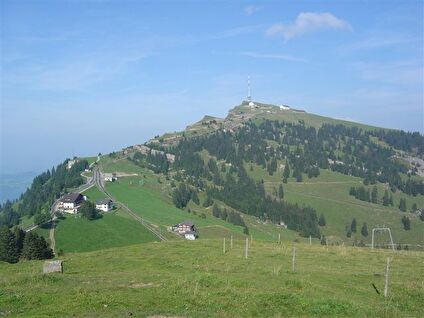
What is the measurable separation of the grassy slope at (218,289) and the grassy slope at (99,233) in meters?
100

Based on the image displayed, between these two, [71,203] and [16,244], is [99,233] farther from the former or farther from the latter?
[16,244]

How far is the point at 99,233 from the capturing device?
487 ft

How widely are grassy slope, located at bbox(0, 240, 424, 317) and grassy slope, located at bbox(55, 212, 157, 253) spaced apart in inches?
3957

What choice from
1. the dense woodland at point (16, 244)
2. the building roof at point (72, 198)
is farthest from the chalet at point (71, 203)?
the dense woodland at point (16, 244)

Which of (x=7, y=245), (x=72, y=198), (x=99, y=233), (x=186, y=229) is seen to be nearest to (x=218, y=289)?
(x=7, y=245)

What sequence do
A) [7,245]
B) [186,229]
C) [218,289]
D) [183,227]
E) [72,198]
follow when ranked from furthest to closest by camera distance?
1. [72,198]
2. [183,227]
3. [186,229]
4. [7,245]
5. [218,289]

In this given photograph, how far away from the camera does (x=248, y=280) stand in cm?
2741

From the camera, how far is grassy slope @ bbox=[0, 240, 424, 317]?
20234 millimetres

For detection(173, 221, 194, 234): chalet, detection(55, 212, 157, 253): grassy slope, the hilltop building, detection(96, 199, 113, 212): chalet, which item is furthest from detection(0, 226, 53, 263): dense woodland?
detection(96, 199, 113, 212): chalet

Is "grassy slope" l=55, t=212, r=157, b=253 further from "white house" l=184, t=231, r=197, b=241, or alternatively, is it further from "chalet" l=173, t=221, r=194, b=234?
"white house" l=184, t=231, r=197, b=241

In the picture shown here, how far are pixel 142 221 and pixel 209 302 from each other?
14976cm

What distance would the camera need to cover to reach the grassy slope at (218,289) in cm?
2023

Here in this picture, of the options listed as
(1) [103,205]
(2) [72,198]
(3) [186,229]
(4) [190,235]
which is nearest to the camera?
(4) [190,235]

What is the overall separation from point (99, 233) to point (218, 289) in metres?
132
